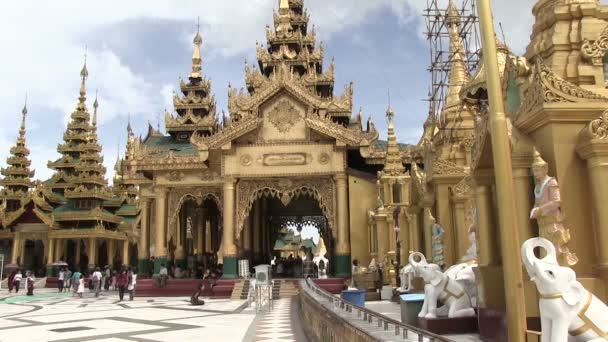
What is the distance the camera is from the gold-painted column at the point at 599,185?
186 inches

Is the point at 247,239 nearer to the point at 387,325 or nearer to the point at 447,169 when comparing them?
the point at 447,169

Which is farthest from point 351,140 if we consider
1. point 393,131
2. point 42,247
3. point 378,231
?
point 42,247

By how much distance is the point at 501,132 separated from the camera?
10.9 feet

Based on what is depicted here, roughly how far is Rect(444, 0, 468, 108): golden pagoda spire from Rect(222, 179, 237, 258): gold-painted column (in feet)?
32.8

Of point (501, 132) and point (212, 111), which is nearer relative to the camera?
point (501, 132)

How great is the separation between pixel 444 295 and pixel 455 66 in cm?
943

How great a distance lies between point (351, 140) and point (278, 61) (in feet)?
37.4

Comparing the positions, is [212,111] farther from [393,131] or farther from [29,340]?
[29,340]

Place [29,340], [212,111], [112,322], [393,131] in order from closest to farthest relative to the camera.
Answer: [29,340], [112,322], [393,131], [212,111]

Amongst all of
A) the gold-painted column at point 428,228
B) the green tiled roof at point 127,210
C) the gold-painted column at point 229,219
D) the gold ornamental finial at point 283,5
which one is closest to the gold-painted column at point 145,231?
the gold-painted column at point 229,219

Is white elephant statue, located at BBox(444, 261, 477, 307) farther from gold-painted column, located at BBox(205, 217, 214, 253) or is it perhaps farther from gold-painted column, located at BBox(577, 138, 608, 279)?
gold-painted column, located at BBox(205, 217, 214, 253)

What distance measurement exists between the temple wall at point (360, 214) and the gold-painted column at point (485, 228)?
572 inches

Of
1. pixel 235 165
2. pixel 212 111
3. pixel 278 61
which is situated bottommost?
pixel 235 165

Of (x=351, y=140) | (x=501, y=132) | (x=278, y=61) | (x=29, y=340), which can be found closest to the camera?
(x=501, y=132)
